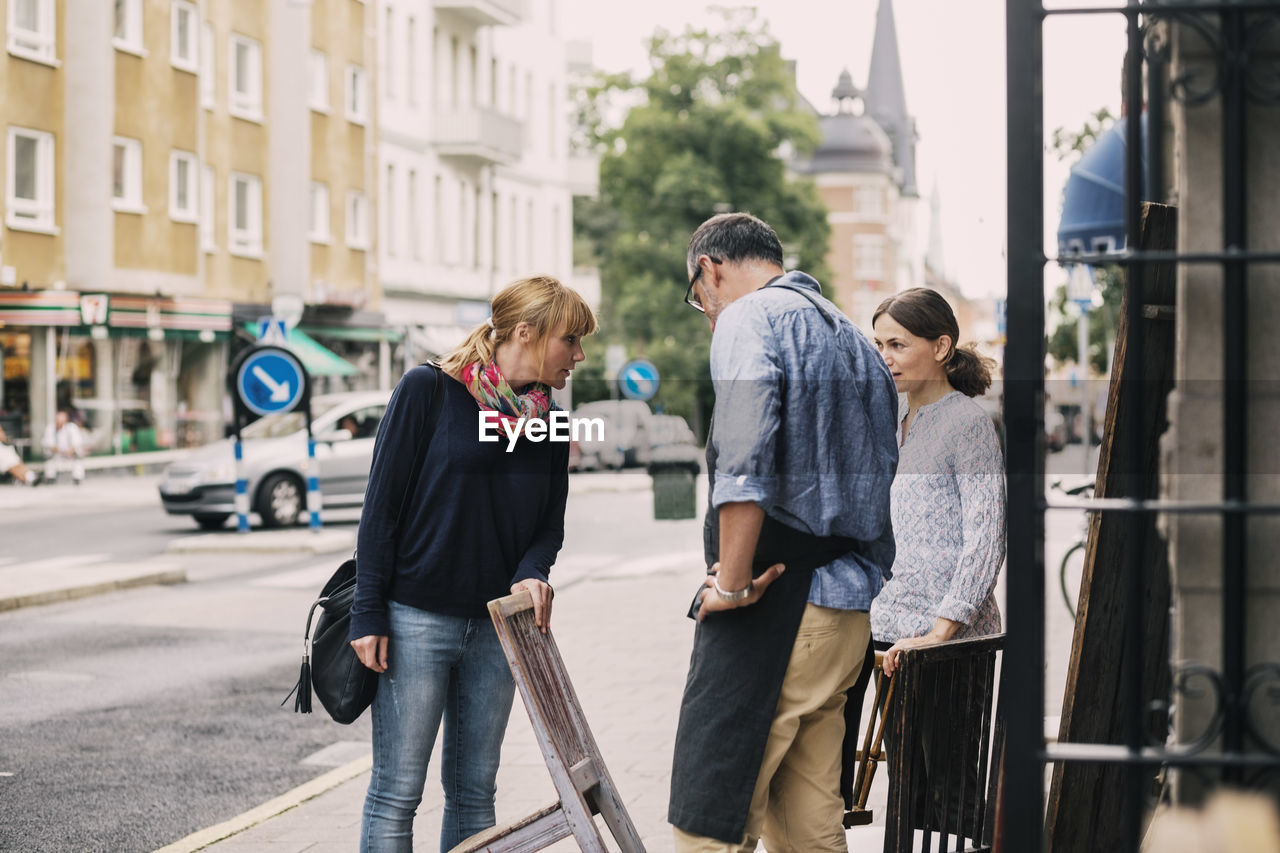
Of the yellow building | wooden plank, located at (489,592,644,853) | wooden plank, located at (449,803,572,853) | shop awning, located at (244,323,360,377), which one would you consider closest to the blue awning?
wooden plank, located at (489,592,644,853)

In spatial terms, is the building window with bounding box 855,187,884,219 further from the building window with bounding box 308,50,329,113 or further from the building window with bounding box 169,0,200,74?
the building window with bounding box 169,0,200,74

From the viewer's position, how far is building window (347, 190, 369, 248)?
134 feet

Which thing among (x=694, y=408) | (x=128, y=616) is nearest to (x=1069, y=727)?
(x=128, y=616)

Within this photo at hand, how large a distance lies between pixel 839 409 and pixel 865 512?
24 cm

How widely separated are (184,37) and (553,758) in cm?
3258

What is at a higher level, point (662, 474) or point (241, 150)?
point (241, 150)

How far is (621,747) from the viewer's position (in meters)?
7.34

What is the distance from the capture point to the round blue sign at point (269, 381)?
55.9 ft

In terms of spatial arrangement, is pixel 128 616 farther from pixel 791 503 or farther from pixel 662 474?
pixel 662 474

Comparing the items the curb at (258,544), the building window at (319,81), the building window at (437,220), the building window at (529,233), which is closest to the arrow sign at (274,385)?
the curb at (258,544)

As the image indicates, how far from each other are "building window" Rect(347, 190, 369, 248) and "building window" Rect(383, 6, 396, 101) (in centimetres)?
301

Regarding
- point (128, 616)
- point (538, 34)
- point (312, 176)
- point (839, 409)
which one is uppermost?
point (538, 34)

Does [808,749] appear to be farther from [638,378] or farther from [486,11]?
[486,11]

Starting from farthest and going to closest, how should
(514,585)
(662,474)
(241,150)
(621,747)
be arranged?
(241,150), (662,474), (621,747), (514,585)
